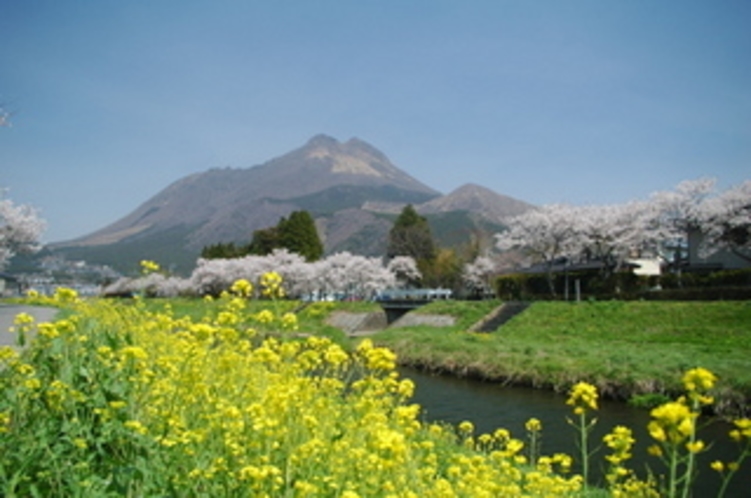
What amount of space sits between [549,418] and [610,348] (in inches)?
393

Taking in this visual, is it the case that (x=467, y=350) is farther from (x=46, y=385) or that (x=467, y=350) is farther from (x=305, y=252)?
(x=305, y=252)

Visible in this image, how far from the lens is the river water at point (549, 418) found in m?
10.0

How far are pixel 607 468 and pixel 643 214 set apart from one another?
43.2m

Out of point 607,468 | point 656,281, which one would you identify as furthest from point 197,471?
point 656,281

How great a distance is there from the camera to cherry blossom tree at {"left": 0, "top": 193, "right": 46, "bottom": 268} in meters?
41.1

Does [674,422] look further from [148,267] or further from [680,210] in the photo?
[680,210]

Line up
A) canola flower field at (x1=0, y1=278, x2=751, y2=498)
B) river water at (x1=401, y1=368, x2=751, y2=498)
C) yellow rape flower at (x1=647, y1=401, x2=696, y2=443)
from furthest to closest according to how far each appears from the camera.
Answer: river water at (x1=401, y1=368, x2=751, y2=498)
canola flower field at (x1=0, y1=278, x2=751, y2=498)
yellow rape flower at (x1=647, y1=401, x2=696, y2=443)

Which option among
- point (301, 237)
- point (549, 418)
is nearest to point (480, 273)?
point (301, 237)

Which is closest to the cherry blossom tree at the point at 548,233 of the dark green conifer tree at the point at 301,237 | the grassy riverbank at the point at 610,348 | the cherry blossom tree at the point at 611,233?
the cherry blossom tree at the point at 611,233

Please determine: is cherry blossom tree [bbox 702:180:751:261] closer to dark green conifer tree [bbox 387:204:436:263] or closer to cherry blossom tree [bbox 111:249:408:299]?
cherry blossom tree [bbox 111:249:408:299]

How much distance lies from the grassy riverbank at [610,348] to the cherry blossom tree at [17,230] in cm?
2826

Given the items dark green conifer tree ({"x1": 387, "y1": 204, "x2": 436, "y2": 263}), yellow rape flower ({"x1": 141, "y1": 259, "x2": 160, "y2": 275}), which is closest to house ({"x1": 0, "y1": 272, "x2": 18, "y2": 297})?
dark green conifer tree ({"x1": 387, "y1": 204, "x2": 436, "y2": 263})

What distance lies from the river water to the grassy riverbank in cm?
90

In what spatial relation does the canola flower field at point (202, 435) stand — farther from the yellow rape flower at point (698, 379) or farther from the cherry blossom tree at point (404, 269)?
the cherry blossom tree at point (404, 269)
